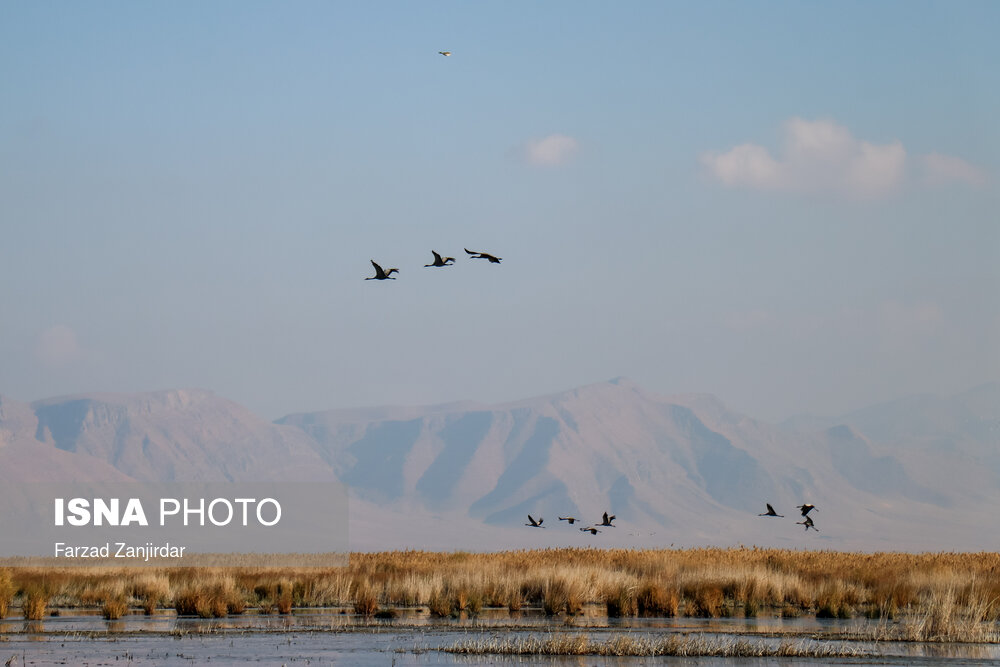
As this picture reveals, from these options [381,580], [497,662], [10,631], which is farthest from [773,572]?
[10,631]

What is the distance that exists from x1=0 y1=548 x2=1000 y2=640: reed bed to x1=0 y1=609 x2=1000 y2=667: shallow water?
1193 mm

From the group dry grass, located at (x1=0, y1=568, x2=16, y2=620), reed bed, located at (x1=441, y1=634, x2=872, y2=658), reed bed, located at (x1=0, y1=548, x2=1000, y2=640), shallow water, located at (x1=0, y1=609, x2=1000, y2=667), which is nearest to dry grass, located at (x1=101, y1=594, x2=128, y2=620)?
shallow water, located at (x1=0, y1=609, x2=1000, y2=667)

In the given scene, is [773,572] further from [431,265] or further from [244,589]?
[431,265]

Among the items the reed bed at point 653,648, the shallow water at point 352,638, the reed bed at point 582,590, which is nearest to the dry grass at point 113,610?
the shallow water at point 352,638

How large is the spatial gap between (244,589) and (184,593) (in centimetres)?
629

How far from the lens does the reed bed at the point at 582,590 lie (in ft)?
142

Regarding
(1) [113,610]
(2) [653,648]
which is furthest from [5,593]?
(2) [653,648]

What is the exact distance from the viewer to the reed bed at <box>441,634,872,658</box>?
32.0 metres

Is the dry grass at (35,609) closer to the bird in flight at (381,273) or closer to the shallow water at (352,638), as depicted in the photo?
the shallow water at (352,638)

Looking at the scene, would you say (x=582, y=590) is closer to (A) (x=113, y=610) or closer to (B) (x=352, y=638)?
(B) (x=352, y=638)

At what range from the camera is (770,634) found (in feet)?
120

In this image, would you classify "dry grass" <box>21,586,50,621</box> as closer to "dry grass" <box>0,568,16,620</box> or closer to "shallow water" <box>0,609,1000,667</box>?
"shallow water" <box>0,609,1000,667</box>

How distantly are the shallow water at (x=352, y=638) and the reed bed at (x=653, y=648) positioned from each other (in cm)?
46

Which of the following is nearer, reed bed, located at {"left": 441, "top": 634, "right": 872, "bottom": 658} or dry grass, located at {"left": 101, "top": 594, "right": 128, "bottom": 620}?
reed bed, located at {"left": 441, "top": 634, "right": 872, "bottom": 658}
